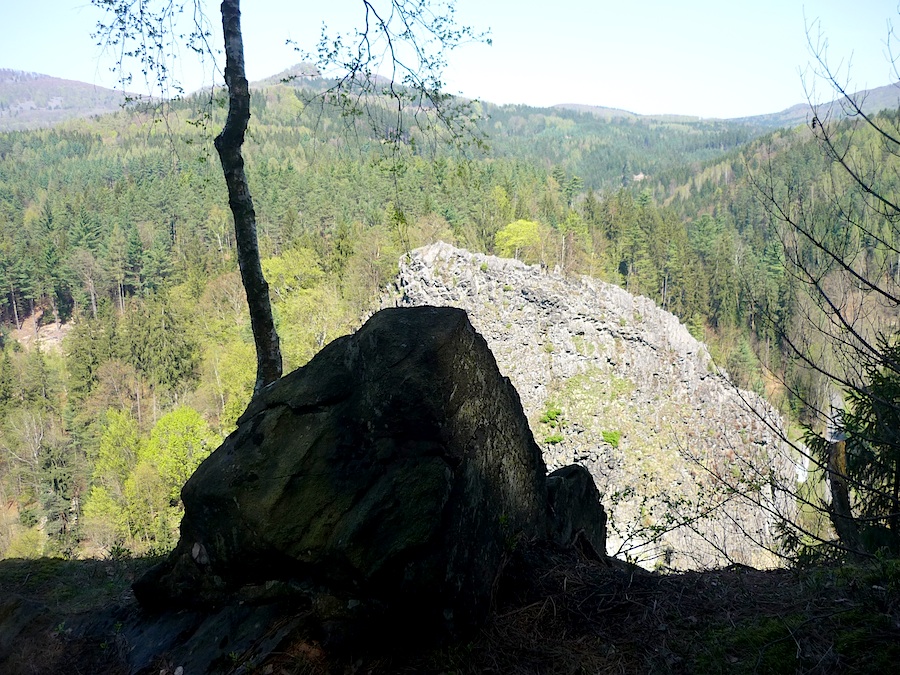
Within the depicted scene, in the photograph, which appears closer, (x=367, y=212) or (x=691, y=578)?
(x=691, y=578)

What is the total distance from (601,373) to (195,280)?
4252 cm

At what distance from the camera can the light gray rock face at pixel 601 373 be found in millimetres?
29641

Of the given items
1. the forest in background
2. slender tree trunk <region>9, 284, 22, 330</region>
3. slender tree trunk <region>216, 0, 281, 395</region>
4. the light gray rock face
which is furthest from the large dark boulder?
slender tree trunk <region>9, 284, 22, 330</region>

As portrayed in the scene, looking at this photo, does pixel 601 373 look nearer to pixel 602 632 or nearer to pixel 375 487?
pixel 602 632

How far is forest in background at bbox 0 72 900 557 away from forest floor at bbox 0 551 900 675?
5.36 feet

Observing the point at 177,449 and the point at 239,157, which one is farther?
the point at 177,449

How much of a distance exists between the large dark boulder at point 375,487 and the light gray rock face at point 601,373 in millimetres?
23662

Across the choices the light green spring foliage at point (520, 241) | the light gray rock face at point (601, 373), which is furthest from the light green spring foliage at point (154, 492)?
the light green spring foliage at point (520, 241)

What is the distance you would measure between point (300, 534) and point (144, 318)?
54.7 metres

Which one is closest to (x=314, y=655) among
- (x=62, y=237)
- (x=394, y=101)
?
(x=394, y=101)

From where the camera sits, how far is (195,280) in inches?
2276

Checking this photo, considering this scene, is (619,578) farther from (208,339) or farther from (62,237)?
(62,237)

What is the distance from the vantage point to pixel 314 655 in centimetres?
320

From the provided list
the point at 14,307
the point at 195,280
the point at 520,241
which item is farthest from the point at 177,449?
the point at 14,307
